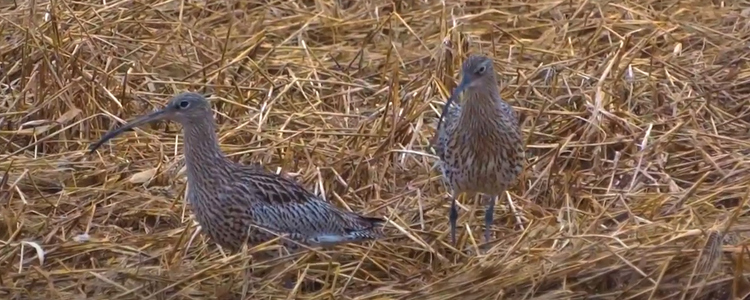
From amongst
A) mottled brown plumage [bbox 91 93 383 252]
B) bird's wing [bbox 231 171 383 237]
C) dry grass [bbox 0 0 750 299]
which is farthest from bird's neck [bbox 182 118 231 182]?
dry grass [bbox 0 0 750 299]

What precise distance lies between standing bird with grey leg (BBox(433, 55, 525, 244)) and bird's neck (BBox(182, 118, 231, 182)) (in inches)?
40.4

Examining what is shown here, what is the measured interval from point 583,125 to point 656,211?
1.08m

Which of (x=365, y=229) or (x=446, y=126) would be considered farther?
(x=446, y=126)

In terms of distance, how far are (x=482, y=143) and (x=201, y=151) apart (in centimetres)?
123

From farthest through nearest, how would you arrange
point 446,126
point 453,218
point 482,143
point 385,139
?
1. point 385,139
2. point 446,126
3. point 482,143
4. point 453,218

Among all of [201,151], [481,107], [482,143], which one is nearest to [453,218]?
[482,143]

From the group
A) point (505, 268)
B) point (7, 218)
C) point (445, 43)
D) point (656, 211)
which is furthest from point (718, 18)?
point (7, 218)

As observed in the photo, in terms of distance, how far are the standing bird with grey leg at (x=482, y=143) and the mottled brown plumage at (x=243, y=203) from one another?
489 millimetres

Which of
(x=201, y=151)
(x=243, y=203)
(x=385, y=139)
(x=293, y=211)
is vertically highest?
(x=201, y=151)

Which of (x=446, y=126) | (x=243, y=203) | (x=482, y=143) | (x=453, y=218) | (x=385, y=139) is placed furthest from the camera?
(x=385, y=139)

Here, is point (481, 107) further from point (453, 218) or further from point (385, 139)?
point (385, 139)

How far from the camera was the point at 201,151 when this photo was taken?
21.6 feet

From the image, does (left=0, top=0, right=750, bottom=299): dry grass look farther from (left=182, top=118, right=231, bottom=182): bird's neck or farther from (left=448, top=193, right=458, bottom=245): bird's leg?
(left=182, top=118, right=231, bottom=182): bird's neck

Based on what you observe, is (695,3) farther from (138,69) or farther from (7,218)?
(7,218)
